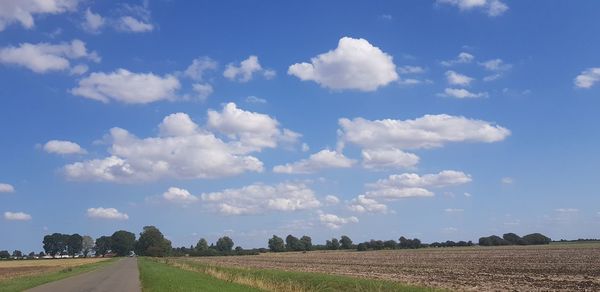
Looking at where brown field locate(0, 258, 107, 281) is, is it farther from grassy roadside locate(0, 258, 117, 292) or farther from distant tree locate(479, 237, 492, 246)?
distant tree locate(479, 237, 492, 246)

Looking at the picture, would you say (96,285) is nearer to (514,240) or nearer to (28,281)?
(28,281)

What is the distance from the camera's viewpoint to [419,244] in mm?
190125

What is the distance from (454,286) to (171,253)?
179604 millimetres

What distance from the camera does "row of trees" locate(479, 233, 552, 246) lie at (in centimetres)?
16725

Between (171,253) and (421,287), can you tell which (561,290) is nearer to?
(421,287)

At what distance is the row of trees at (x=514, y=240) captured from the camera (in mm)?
167250

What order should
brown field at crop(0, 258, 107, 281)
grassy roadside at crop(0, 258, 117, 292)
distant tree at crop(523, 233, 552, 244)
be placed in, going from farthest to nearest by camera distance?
1. distant tree at crop(523, 233, 552, 244)
2. brown field at crop(0, 258, 107, 281)
3. grassy roadside at crop(0, 258, 117, 292)

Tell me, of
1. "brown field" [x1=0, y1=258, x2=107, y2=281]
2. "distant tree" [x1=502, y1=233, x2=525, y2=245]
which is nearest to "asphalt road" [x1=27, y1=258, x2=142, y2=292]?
"brown field" [x1=0, y1=258, x2=107, y2=281]

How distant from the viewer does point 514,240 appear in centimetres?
17375

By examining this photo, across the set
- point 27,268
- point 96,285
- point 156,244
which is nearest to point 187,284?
point 96,285

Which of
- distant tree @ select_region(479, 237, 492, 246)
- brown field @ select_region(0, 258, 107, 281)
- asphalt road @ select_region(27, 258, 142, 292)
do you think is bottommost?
asphalt road @ select_region(27, 258, 142, 292)

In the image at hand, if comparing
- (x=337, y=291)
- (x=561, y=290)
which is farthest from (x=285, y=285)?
(x=561, y=290)

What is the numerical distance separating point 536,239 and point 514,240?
7.23 meters

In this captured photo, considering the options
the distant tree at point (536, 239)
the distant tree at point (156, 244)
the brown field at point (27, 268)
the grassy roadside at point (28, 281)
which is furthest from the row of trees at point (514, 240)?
the grassy roadside at point (28, 281)
